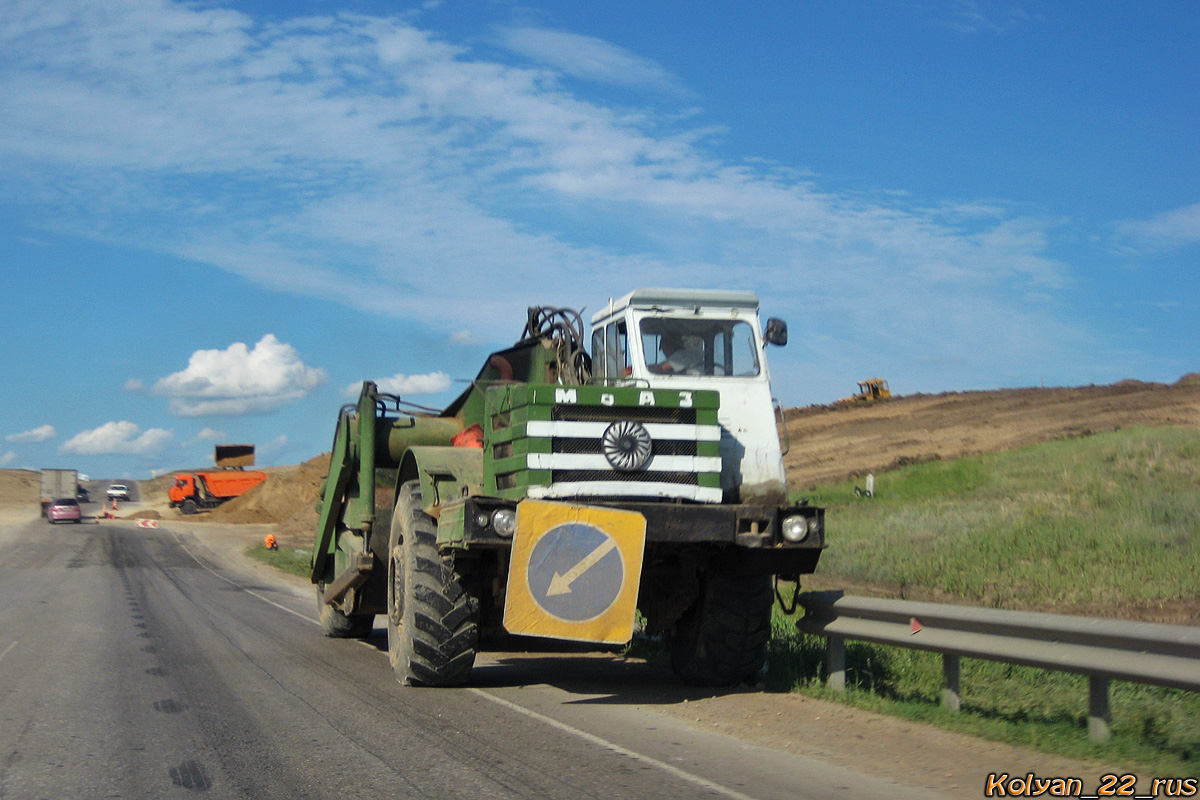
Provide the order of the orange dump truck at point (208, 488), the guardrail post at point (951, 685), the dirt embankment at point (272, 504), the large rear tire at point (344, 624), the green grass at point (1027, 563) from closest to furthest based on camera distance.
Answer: the green grass at point (1027, 563) < the guardrail post at point (951, 685) < the large rear tire at point (344, 624) < the dirt embankment at point (272, 504) < the orange dump truck at point (208, 488)

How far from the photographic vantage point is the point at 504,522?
7984 mm

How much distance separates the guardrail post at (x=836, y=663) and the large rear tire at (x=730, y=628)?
570 millimetres

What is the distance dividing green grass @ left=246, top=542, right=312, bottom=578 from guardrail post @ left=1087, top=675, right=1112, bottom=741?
22.4 m

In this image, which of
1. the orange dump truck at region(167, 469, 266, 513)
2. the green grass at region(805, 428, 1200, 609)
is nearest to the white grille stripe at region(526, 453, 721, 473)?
the green grass at region(805, 428, 1200, 609)

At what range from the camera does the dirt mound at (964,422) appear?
3369cm

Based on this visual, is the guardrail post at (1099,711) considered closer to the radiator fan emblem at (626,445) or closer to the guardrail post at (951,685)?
the guardrail post at (951,685)

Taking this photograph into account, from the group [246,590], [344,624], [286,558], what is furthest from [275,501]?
[344,624]

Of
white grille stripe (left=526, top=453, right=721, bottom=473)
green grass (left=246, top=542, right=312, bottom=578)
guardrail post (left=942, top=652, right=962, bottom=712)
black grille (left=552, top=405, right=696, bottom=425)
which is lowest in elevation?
green grass (left=246, top=542, right=312, bottom=578)

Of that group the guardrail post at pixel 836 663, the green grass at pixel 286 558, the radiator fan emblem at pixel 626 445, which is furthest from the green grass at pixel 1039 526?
the green grass at pixel 286 558

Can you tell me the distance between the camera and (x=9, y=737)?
7.32 metres

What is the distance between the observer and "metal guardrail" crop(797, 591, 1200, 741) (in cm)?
598

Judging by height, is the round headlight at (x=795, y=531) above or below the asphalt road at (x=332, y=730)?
above

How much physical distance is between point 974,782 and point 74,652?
396 inches

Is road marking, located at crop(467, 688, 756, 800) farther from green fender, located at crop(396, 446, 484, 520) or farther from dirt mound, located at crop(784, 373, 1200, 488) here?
dirt mound, located at crop(784, 373, 1200, 488)
